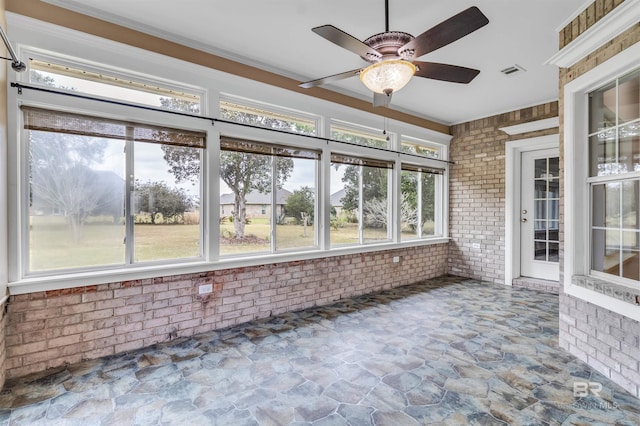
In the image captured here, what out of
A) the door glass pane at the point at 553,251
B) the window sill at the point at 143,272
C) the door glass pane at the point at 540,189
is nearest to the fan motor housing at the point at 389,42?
the window sill at the point at 143,272

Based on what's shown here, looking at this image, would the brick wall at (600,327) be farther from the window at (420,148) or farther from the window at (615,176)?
the window at (420,148)

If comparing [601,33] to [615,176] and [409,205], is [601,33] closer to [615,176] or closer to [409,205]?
[615,176]

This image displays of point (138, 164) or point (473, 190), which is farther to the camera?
point (473, 190)

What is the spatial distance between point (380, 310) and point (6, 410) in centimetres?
350

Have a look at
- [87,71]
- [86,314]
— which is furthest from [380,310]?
[87,71]

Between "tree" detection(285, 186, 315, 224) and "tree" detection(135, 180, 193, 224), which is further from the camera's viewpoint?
"tree" detection(285, 186, 315, 224)

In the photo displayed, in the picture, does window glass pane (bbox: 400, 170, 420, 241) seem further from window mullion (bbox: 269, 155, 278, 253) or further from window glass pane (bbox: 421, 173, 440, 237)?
window mullion (bbox: 269, 155, 278, 253)

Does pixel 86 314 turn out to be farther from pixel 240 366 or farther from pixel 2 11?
pixel 2 11

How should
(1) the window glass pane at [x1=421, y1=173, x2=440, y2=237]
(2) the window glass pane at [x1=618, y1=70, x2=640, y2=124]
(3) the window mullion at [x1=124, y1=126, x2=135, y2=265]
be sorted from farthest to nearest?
1. (1) the window glass pane at [x1=421, y1=173, x2=440, y2=237]
2. (3) the window mullion at [x1=124, y1=126, x2=135, y2=265]
3. (2) the window glass pane at [x1=618, y1=70, x2=640, y2=124]

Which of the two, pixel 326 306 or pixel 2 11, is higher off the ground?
pixel 2 11

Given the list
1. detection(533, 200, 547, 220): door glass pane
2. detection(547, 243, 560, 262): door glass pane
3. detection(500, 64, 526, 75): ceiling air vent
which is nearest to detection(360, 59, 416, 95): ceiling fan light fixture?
detection(500, 64, 526, 75): ceiling air vent

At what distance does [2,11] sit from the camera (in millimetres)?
2318

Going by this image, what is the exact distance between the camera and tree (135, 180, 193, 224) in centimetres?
303

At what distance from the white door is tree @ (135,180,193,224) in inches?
210
